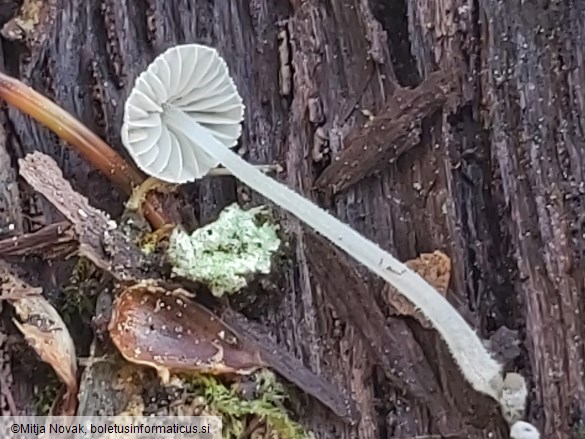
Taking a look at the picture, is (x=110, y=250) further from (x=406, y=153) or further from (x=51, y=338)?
(x=406, y=153)

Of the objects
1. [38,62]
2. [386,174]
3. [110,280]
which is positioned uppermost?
[38,62]

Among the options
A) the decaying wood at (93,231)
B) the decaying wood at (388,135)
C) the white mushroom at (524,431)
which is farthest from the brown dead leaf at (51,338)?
the white mushroom at (524,431)

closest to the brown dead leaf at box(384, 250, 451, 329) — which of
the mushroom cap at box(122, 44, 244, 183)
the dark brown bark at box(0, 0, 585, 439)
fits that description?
the dark brown bark at box(0, 0, 585, 439)

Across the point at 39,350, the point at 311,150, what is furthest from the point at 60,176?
the point at 311,150

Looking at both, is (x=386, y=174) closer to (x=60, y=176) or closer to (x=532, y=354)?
(x=532, y=354)

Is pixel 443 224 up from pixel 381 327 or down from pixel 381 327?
up

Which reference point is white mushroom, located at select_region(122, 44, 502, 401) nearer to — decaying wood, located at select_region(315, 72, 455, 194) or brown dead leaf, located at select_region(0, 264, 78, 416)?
decaying wood, located at select_region(315, 72, 455, 194)
